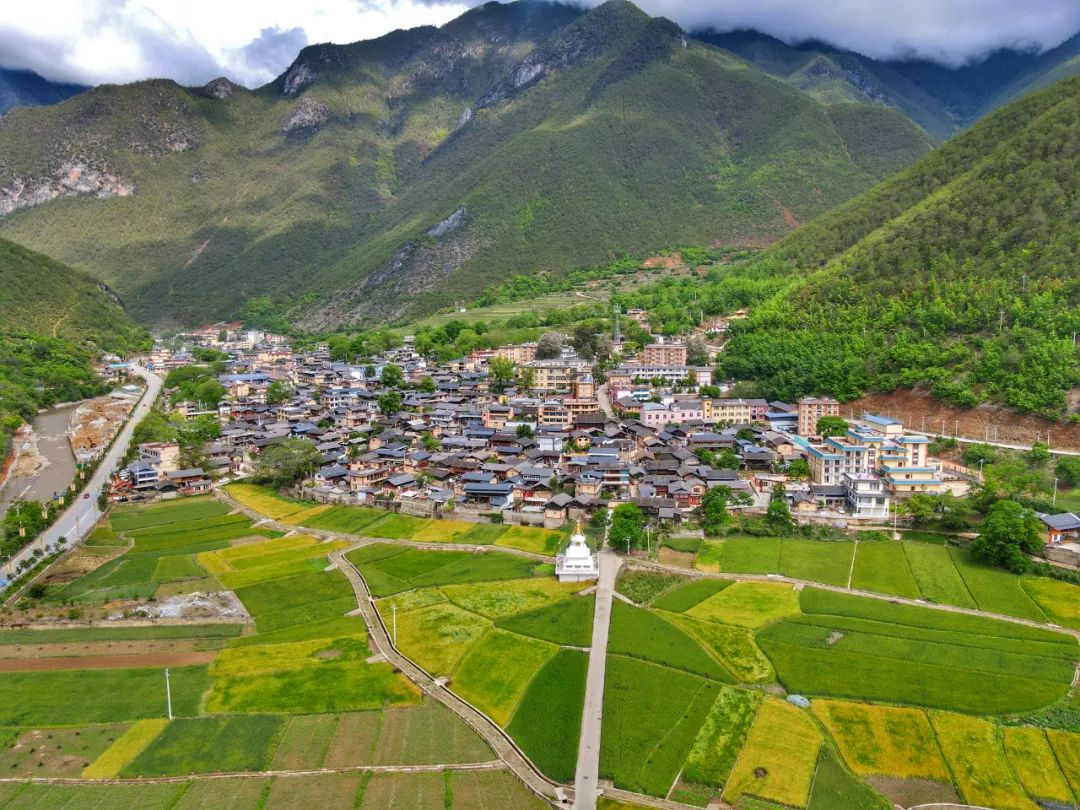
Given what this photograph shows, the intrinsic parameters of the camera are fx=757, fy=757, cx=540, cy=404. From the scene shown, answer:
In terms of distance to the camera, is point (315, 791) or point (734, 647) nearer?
point (315, 791)

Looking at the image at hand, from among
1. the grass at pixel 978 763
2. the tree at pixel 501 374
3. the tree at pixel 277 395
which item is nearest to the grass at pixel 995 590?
the grass at pixel 978 763

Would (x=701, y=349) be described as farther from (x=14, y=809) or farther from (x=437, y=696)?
(x=14, y=809)

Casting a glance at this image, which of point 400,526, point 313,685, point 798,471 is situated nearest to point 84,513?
point 400,526

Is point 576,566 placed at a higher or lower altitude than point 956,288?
lower

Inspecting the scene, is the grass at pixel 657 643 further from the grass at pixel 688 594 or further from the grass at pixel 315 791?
the grass at pixel 315 791

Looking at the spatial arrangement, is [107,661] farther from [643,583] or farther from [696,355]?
[696,355]

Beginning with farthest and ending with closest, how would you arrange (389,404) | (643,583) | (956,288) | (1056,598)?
(389,404), (956,288), (643,583), (1056,598)

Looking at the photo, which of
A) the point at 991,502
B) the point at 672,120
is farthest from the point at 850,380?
the point at 672,120

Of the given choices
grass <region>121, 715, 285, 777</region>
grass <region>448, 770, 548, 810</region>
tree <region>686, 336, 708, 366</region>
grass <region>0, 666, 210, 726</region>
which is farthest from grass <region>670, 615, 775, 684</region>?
tree <region>686, 336, 708, 366</region>
